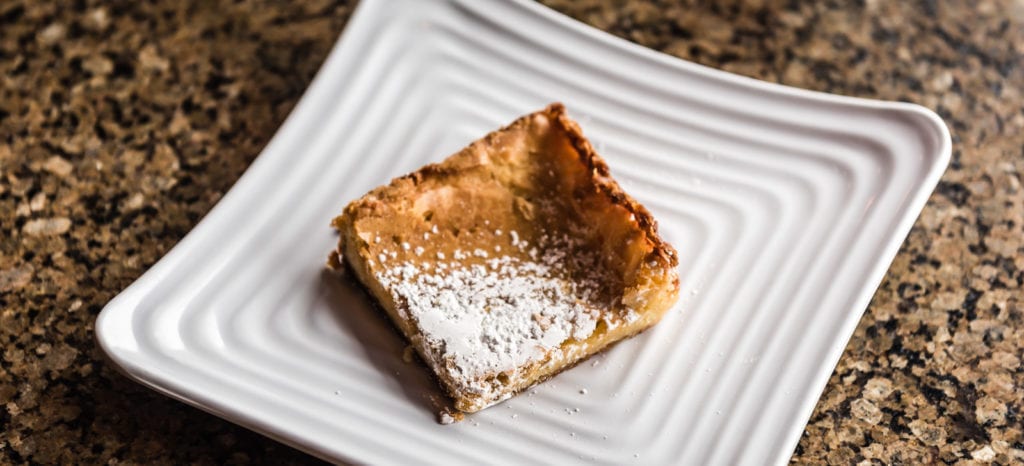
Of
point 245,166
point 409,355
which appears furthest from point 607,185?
point 245,166

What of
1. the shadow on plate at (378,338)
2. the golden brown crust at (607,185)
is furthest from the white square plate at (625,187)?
the golden brown crust at (607,185)

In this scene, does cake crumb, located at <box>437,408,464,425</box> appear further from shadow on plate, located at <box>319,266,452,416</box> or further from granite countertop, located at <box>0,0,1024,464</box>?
granite countertop, located at <box>0,0,1024,464</box>

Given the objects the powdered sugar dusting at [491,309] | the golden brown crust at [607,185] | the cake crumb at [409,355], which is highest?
the golden brown crust at [607,185]

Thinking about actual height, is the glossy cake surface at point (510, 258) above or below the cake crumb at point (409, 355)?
above

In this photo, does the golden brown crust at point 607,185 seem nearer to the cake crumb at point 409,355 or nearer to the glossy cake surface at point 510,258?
the glossy cake surface at point 510,258

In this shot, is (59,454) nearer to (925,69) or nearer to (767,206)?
(767,206)

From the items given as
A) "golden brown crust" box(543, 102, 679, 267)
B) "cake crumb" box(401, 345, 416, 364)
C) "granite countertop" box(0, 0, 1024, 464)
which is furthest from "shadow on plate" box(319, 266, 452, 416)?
"golden brown crust" box(543, 102, 679, 267)

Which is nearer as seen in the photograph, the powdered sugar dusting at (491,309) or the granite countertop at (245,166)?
the powdered sugar dusting at (491,309)
